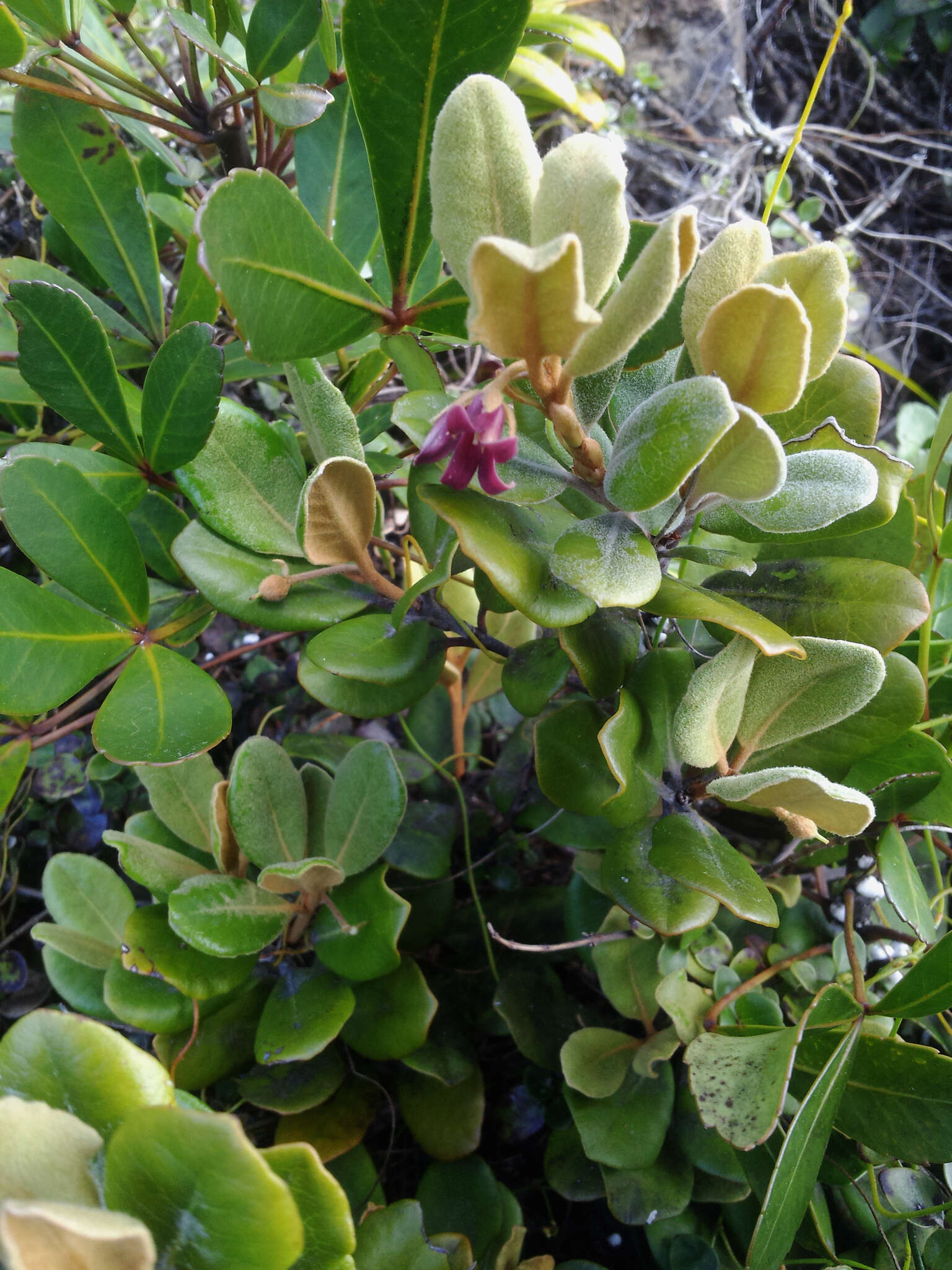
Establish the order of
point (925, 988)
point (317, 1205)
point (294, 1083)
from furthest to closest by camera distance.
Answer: point (294, 1083), point (925, 988), point (317, 1205)

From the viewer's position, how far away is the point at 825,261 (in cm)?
51

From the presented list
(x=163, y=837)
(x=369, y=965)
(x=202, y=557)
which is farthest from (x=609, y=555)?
(x=163, y=837)

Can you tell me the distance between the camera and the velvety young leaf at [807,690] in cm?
54

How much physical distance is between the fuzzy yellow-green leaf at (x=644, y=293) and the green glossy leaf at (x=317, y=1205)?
440 mm

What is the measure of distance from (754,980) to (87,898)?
721 millimetres

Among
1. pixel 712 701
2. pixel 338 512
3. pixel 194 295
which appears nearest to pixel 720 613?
pixel 712 701

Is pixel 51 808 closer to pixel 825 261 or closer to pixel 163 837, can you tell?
pixel 163 837

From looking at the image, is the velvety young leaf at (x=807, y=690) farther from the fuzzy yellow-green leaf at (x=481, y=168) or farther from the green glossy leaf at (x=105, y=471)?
the green glossy leaf at (x=105, y=471)

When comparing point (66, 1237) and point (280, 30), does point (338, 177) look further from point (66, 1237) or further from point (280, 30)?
point (66, 1237)

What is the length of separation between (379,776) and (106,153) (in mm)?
667

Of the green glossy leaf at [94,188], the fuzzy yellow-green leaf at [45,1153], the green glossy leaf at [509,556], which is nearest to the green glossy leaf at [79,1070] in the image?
the fuzzy yellow-green leaf at [45,1153]

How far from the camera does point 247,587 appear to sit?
2.13 ft

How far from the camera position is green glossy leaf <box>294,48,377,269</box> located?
829 mm

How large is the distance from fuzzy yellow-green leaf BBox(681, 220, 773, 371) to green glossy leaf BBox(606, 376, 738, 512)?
0.06m
